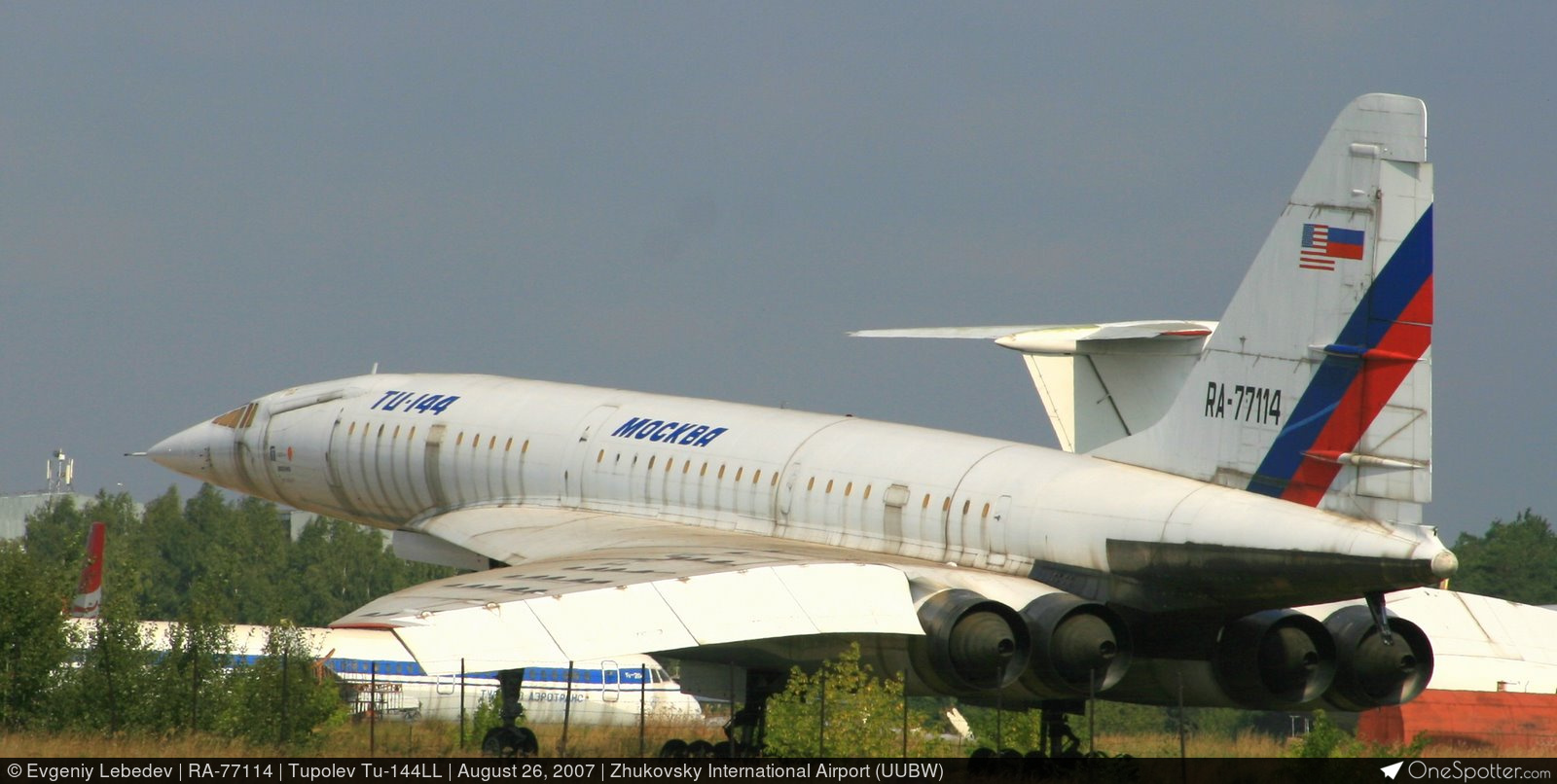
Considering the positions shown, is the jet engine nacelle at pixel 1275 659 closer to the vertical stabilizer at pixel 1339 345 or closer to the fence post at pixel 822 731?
the vertical stabilizer at pixel 1339 345

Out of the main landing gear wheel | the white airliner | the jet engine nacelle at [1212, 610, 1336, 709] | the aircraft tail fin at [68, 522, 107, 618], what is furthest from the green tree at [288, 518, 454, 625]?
the jet engine nacelle at [1212, 610, 1336, 709]

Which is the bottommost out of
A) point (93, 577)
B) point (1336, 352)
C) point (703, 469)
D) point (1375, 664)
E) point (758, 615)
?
point (1375, 664)

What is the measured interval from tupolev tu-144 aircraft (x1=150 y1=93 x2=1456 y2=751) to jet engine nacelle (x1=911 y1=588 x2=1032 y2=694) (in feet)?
0.07

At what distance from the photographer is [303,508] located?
30.6 metres

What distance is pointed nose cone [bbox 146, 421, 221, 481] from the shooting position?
102 feet

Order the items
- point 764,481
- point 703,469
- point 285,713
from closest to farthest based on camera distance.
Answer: point 764,481 < point 285,713 < point 703,469

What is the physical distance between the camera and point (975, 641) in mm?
17984

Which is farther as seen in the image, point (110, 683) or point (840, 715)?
point (110, 683)

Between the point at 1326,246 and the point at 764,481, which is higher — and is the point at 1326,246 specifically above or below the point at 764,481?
above

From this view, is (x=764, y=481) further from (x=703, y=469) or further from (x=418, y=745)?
(x=418, y=745)

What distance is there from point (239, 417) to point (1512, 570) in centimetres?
5637

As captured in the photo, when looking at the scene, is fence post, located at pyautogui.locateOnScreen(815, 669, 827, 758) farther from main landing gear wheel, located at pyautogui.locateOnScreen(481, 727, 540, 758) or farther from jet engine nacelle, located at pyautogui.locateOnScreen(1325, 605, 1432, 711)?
jet engine nacelle, located at pyautogui.locateOnScreen(1325, 605, 1432, 711)

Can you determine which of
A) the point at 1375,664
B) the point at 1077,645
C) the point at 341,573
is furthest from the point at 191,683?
the point at 341,573
